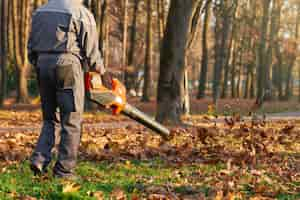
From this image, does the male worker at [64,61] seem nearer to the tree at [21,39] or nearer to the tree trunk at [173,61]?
the tree trunk at [173,61]

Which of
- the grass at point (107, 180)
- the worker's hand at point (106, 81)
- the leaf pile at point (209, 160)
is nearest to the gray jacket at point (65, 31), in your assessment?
the worker's hand at point (106, 81)

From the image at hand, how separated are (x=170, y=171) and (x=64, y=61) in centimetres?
197

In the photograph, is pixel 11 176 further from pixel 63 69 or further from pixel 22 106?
pixel 22 106

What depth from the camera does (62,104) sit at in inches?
200

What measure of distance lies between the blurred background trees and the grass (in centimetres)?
434

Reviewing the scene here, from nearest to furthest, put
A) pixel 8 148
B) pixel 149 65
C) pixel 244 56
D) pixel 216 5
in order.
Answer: pixel 8 148
pixel 216 5
pixel 149 65
pixel 244 56

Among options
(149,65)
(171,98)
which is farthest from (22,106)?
(171,98)

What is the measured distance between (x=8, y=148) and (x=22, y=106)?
17.8m

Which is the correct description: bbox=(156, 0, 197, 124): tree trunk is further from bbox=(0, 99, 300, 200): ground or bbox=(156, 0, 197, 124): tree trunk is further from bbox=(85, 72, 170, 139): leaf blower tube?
bbox=(85, 72, 170, 139): leaf blower tube

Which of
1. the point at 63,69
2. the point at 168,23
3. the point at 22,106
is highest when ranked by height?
the point at 168,23

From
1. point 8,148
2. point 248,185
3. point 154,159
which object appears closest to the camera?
point 248,185

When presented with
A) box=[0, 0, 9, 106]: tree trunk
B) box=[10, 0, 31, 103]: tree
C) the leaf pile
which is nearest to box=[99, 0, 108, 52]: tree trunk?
box=[0, 0, 9, 106]: tree trunk

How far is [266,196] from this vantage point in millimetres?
4812

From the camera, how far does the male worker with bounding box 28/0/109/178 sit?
16.3ft
